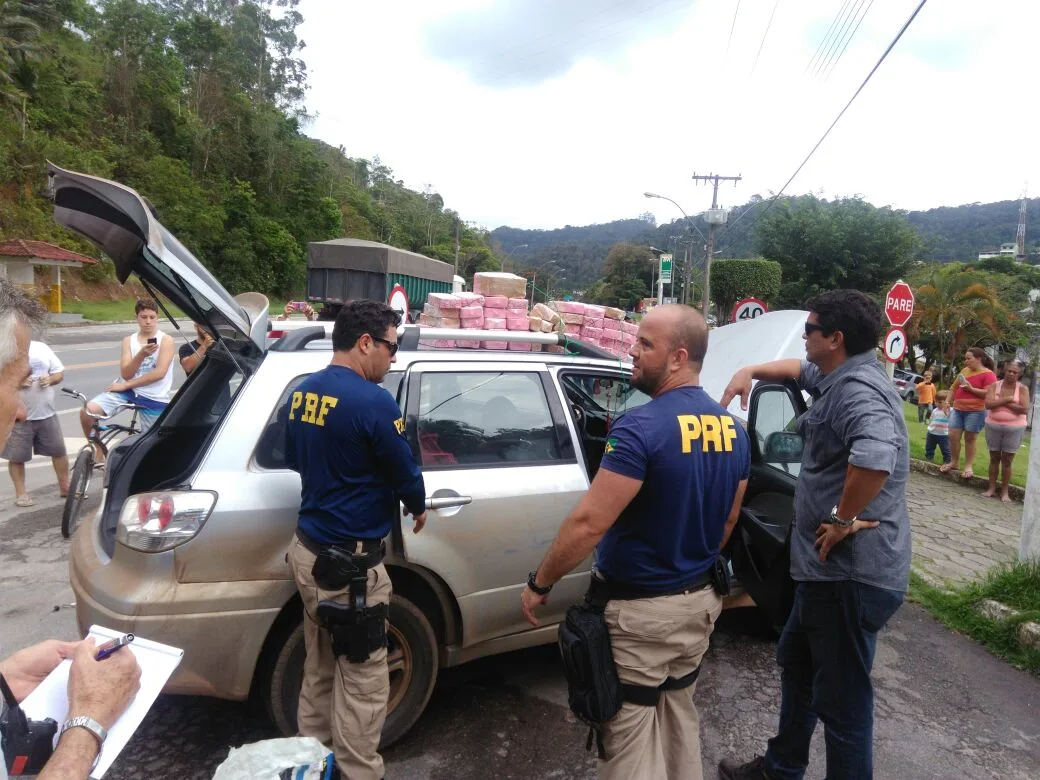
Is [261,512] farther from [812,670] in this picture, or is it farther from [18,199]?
[18,199]

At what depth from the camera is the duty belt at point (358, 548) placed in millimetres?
2352

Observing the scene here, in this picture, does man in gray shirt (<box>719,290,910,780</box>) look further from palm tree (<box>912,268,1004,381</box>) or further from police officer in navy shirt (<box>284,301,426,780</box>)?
palm tree (<box>912,268,1004,381</box>)

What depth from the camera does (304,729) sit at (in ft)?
8.18

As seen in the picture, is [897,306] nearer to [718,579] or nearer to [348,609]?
[718,579]

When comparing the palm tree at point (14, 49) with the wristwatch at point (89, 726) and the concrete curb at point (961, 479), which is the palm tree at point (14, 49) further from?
the wristwatch at point (89, 726)

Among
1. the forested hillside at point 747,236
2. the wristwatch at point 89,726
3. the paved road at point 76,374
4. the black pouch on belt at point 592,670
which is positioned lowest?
the paved road at point 76,374

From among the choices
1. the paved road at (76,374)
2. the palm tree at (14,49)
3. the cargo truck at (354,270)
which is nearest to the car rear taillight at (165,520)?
the paved road at (76,374)

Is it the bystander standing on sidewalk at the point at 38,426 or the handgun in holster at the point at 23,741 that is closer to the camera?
the handgun in holster at the point at 23,741

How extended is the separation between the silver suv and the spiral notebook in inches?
36.5

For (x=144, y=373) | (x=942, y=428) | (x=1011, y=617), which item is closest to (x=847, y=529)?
(x=1011, y=617)

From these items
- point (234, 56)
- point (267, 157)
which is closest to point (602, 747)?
point (267, 157)

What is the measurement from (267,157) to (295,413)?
56452 millimetres

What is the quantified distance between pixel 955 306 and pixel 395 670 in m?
25.8

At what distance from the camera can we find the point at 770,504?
11.5 ft
